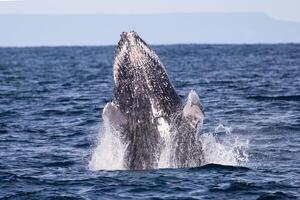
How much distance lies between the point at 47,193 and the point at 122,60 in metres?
2.85

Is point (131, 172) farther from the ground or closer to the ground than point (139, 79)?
closer to the ground

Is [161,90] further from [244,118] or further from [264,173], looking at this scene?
[244,118]

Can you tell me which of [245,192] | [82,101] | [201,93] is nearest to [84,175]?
[245,192]

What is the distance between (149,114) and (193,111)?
0.85 metres

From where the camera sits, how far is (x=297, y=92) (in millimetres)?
32156

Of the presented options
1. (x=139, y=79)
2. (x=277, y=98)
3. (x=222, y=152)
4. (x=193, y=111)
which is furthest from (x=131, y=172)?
(x=277, y=98)

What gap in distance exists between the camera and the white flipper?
41.7ft

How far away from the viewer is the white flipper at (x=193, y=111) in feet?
41.7

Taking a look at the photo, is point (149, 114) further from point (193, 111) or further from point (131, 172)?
point (131, 172)

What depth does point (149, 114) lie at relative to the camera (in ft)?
42.8

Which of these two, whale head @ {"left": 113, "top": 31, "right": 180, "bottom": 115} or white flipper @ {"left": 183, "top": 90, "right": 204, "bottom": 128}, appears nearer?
white flipper @ {"left": 183, "top": 90, "right": 204, "bottom": 128}

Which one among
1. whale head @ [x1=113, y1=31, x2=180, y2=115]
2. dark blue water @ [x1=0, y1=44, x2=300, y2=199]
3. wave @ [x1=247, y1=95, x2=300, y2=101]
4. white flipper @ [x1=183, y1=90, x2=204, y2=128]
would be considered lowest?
dark blue water @ [x1=0, y1=44, x2=300, y2=199]

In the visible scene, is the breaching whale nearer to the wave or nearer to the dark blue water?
the dark blue water

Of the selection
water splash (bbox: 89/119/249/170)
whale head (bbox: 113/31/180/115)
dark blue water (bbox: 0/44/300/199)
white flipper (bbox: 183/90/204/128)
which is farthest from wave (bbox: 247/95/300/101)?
white flipper (bbox: 183/90/204/128)
